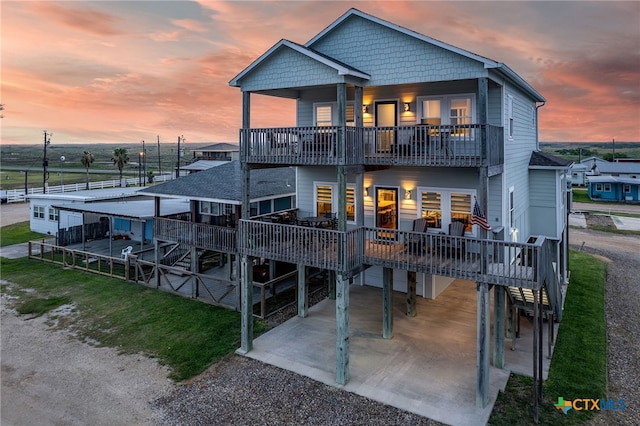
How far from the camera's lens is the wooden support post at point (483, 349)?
9.26 meters

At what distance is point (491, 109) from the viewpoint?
1245 centimetres

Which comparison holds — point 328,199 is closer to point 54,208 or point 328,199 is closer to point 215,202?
point 215,202

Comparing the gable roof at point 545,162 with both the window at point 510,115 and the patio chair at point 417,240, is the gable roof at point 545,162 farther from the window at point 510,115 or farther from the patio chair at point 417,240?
the patio chair at point 417,240

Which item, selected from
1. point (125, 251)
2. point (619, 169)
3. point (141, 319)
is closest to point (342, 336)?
point (141, 319)

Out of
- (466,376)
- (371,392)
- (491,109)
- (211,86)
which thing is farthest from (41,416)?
(211,86)

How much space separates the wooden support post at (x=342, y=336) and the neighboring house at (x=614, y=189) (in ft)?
181

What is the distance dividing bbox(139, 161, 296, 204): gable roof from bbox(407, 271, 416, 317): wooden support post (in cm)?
731

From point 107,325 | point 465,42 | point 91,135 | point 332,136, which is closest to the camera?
point 332,136

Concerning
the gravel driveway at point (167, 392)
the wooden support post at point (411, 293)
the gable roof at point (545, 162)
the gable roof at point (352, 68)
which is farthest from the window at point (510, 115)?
the gravel driveway at point (167, 392)

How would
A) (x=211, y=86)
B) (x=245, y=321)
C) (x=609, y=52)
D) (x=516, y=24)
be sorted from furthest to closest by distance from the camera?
1. (x=211, y=86)
2. (x=609, y=52)
3. (x=516, y=24)
4. (x=245, y=321)

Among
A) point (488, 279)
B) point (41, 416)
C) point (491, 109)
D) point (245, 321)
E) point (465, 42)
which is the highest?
point (465, 42)

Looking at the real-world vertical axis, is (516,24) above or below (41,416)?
above

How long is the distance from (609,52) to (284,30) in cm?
2704

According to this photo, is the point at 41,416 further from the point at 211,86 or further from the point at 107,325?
the point at 211,86
